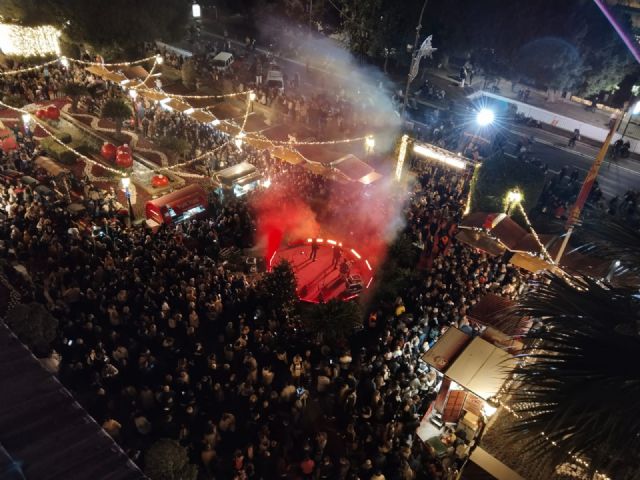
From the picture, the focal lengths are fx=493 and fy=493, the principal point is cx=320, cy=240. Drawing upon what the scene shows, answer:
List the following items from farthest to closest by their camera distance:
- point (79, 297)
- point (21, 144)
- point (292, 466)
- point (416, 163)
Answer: point (416, 163), point (21, 144), point (79, 297), point (292, 466)

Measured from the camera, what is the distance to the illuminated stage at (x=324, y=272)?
15.7m

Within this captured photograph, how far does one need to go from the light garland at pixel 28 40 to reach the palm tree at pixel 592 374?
31.3 meters

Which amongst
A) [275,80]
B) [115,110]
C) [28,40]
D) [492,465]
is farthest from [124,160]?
[492,465]

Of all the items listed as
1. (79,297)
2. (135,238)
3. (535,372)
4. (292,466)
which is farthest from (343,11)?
(535,372)

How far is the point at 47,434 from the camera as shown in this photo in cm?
692

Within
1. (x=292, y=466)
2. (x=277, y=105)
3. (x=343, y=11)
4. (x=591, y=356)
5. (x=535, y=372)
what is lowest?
(x=292, y=466)

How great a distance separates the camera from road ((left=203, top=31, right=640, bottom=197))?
26.5 metres

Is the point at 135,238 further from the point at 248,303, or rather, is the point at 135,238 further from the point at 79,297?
the point at 248,303

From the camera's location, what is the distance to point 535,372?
4859mm

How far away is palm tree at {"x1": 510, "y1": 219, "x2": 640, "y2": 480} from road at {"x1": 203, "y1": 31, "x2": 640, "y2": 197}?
75.6 feet

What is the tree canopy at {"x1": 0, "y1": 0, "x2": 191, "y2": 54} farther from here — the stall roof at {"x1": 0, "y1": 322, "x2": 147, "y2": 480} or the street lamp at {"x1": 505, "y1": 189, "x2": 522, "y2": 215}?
the stall roof at {"x1": 0, "y1": 322, "x2": 147, "y2": 480}

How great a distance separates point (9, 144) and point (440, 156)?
17.4m

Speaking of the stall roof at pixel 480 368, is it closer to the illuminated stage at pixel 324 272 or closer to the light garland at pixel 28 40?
the illuminated stage at pixel 324 272

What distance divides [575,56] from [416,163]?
1995 centimetres
